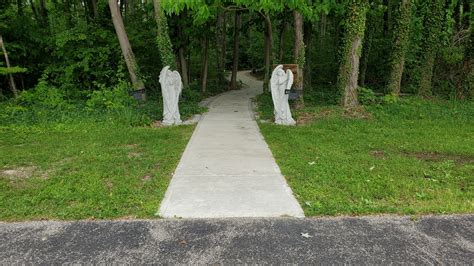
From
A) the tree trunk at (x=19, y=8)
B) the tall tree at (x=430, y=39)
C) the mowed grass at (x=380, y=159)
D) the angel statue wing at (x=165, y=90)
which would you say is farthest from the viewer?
the tree trunk at (x=19, y=8)

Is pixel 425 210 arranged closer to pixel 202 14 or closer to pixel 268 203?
pixel 268 203

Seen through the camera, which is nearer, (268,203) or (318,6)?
(268,203)

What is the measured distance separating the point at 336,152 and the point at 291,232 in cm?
312

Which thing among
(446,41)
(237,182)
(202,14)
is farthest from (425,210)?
(446,41)

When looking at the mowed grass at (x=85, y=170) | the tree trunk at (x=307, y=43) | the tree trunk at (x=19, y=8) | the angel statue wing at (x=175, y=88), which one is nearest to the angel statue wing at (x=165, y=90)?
the angel statue wing at (x=175, y=88)

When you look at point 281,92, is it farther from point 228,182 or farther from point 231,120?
point 228,182

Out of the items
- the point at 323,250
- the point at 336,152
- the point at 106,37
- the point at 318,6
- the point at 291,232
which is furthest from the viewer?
the point at 106,37

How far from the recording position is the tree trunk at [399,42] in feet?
37.1

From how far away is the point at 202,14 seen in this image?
30.3 ft

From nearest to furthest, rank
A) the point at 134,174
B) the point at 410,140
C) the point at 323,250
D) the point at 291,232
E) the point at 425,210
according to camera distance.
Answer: the point at 323,250 < the point at 291,232 < the point at 425,210 < the point at 134,174 < the point at 410,140

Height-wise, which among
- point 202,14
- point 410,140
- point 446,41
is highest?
point 202,14

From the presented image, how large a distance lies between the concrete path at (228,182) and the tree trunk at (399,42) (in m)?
6.09

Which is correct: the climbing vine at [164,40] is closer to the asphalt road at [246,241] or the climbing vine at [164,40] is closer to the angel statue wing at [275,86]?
the angel statue wing at [275,86]

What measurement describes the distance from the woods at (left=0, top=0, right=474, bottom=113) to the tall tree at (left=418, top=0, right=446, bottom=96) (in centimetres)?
3
